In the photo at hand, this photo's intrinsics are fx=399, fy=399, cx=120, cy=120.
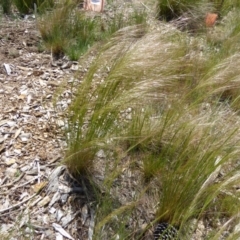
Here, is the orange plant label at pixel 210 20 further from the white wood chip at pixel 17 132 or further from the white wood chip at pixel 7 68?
the white wood chip at pixel 17 132

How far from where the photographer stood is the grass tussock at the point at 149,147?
4.76 feet

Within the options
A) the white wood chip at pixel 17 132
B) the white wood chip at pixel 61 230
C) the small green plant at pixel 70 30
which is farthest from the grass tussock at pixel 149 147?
the small green plant at pixel 70 30

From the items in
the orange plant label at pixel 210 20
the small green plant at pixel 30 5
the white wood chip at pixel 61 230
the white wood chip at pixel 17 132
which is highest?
the small green plant at pixel 30 5

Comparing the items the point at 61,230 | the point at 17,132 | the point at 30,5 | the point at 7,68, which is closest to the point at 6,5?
the point at 30,5

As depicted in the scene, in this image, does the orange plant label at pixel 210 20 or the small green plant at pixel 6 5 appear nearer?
the small green plant at pixel 6 5

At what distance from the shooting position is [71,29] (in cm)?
263

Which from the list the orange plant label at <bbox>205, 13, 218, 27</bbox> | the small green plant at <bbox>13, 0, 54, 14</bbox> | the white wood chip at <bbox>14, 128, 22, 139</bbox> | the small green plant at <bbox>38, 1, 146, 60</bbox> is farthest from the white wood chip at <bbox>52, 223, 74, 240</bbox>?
the orange plant label at <bbox>205, 13, 218, 27</bbox>

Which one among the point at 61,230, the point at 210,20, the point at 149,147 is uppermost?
the point at 210,20

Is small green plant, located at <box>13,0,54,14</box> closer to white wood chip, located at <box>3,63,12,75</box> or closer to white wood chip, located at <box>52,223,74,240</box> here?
white wood chip, located at <box>3,63,12,75</box>

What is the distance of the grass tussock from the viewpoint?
1452mm

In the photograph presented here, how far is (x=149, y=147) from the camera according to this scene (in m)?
1.74

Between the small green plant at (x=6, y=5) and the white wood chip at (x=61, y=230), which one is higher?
the small green plant at (x=6, y=5)

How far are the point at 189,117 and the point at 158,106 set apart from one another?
0.17 meters

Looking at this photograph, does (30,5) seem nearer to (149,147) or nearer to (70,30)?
(70,30)
